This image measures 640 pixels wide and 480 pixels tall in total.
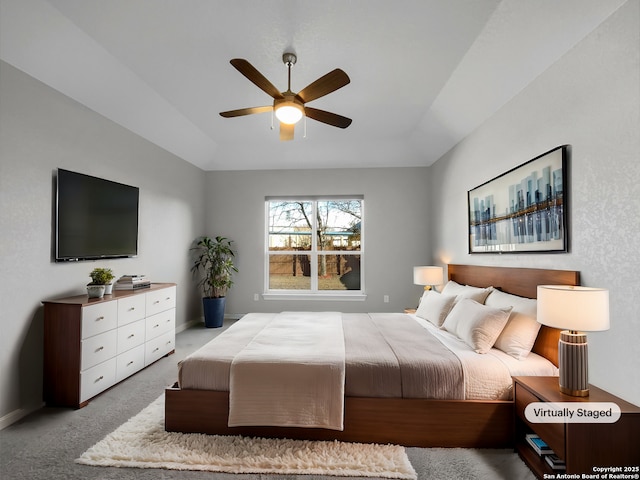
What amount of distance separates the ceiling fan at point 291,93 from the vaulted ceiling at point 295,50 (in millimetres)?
363

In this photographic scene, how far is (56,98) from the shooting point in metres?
2.86

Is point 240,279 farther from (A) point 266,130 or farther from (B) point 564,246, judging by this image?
(B) point 564,246

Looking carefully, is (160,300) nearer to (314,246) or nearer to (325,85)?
(314,246)

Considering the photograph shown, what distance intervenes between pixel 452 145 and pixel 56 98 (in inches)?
167

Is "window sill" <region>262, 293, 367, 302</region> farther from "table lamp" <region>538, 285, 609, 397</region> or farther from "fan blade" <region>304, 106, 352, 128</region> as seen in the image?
"table lamp" <region>538, 285, 609, 397</region>

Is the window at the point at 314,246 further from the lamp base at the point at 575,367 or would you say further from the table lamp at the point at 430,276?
the lamp base at the point at 575,367

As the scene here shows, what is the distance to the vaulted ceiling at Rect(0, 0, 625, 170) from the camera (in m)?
2.26

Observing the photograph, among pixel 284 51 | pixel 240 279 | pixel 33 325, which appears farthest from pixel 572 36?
→ pixel 240 279

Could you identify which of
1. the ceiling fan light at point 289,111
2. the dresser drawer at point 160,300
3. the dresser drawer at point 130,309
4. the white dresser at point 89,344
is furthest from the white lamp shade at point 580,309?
the dresser drawer at point 160,300

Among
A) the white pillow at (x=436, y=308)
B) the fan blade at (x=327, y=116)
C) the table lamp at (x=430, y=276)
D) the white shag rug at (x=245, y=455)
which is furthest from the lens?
the table lamp at (x=430, y=276)

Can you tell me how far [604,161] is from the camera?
6.59 ft

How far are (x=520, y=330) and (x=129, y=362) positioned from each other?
3.38 metres

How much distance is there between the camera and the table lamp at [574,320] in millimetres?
1745

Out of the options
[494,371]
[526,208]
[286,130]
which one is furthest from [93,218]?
[526,208]
